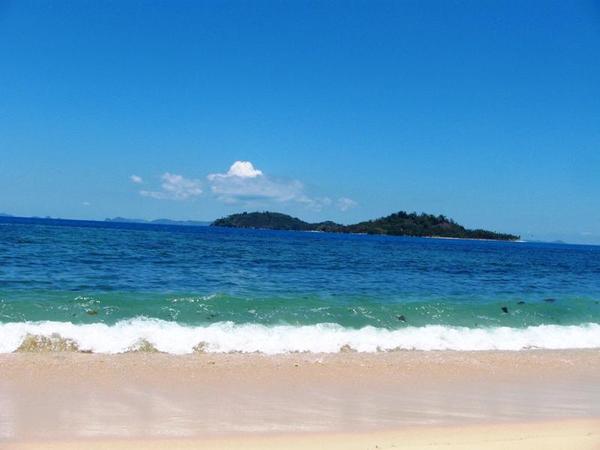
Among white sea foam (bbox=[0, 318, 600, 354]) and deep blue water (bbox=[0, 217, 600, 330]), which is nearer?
white sea foam (bbox=[0, 318, 600, 354])

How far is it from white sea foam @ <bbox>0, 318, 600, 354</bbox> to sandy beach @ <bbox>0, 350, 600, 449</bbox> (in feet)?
2.97

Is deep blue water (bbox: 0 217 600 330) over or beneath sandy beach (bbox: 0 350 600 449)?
over

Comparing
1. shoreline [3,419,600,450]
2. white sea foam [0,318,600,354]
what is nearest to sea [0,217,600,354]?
white sea foam [0,318,600,354]

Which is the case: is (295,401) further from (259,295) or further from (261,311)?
(259,295)

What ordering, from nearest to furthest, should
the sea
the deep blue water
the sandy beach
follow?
1. the sandy beach
2. the sea
3. the deep blue water

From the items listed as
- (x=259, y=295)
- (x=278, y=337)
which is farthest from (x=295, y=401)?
(x=259, y=295)

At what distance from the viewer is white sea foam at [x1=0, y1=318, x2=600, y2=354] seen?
11.1 m

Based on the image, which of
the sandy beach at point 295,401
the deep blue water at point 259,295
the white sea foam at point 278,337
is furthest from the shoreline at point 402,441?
the deep blue water at point 259,295

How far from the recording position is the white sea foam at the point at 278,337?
11.1 meters

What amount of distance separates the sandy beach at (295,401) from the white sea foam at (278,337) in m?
0.91

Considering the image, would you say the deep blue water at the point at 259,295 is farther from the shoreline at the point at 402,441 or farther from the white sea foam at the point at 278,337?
the shoreline at the point at 402,441

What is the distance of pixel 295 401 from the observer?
289 inches

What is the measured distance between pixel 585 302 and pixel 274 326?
13.4m

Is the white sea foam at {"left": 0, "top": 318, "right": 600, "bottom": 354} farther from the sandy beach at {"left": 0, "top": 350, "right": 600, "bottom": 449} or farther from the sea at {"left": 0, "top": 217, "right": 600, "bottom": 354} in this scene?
the sandy beach at {"left": 0, "top": 350, "right": 600, "bottom": 449}
